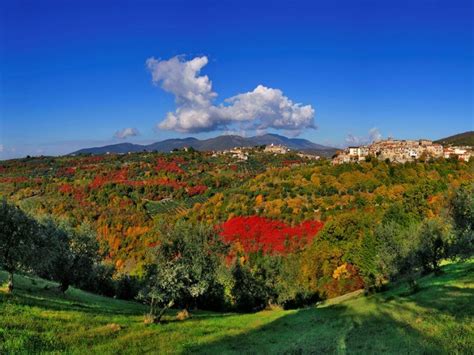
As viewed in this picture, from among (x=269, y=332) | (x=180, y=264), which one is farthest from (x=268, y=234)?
(x=269, y=332)

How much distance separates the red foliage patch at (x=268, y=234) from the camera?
158750 millimetres

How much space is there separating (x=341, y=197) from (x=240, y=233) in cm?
5986

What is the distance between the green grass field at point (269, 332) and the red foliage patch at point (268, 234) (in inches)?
4919

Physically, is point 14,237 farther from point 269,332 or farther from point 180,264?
point 269,332

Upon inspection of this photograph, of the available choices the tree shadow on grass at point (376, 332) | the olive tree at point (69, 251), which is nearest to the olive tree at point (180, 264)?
the tree shadow on grass at point (376, 332)

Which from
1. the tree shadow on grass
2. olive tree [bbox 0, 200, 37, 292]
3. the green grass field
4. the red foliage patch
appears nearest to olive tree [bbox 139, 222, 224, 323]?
the green grass field

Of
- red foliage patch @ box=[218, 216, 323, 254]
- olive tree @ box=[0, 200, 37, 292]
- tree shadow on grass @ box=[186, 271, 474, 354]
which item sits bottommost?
red foliage patch @ box=[218, 216, 323, 254]

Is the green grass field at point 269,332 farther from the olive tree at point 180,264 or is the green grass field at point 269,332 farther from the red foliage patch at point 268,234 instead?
the red foliage patch at point 268,234

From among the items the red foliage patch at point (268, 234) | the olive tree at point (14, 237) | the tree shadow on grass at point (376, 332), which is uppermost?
the olive tree at point (14, 237)

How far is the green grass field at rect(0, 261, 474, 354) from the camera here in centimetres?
1836

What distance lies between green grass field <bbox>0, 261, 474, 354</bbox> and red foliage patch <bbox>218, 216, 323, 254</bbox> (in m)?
125

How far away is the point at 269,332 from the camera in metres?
28.1

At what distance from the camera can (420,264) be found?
58781 mm

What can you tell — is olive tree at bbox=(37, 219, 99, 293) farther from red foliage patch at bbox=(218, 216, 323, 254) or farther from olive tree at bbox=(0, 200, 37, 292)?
red foliage patch at bbox=(218, 216, 323, 254)
